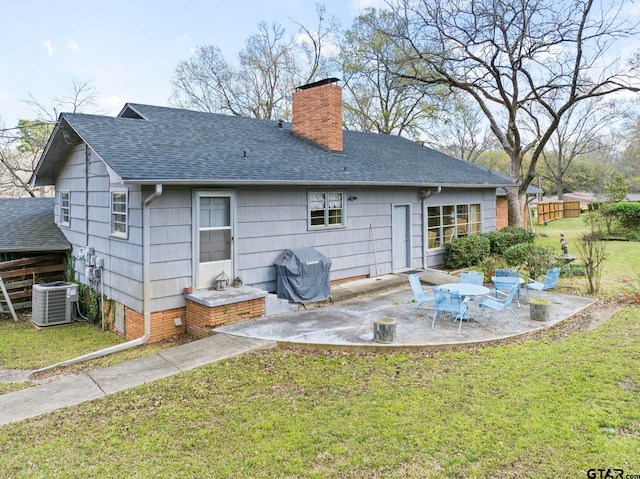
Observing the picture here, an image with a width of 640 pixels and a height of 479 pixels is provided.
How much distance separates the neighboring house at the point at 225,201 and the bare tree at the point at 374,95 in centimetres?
1474

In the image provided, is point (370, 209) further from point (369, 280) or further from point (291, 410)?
point (291, 410)

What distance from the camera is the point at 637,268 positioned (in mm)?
12734

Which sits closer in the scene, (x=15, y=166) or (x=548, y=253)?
(x=548, y=253)

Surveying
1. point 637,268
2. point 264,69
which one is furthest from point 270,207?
point 264,69

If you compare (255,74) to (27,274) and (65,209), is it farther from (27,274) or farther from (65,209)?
Result: (27,274)

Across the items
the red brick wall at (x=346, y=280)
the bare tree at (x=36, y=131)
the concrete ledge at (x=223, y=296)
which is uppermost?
the bare tree at (x=36, y=131)

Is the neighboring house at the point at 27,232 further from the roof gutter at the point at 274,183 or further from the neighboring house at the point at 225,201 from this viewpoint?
the roof gutter at the point at 274,183

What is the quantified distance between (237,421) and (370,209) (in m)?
7.54

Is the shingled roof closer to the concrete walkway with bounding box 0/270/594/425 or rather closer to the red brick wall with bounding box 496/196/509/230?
the concrete walkway with bounding box 0/270/594/425

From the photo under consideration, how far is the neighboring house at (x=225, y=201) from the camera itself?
7.57 meters

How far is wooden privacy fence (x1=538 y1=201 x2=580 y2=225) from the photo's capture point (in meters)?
31.4

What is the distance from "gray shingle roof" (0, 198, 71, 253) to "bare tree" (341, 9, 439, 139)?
1959 cm

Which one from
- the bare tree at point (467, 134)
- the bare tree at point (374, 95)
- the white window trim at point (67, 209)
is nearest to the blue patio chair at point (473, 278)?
the white window trim at point (67, 209)

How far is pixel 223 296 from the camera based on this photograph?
767 cm
